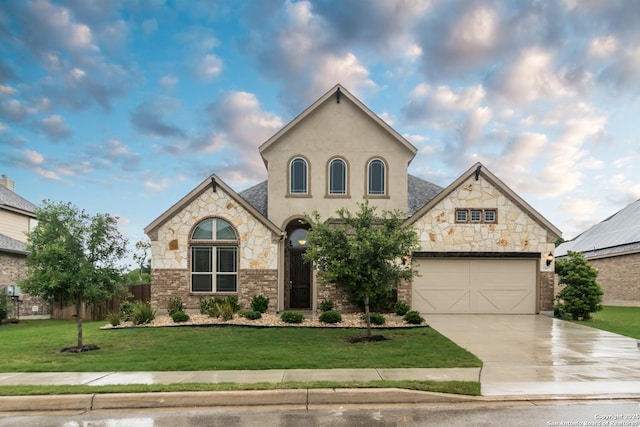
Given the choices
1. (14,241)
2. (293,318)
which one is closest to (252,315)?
(293,318)

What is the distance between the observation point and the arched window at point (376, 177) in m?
20.2

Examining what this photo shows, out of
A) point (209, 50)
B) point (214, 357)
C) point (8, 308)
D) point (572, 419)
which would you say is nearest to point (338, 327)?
point (214, 357)

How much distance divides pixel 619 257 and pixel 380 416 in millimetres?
27440

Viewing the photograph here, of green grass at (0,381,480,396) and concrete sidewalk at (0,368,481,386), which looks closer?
green grass at (0,381,480,396)

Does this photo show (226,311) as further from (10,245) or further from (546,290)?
(10,245)

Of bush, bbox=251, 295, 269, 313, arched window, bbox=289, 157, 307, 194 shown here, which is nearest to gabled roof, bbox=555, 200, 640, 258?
arched window, bbox=289, 157, 307, 194

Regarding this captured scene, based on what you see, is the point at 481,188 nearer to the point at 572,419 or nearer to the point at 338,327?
the point at 338,327

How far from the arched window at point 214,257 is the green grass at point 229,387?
1058cm

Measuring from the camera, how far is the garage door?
1900cm


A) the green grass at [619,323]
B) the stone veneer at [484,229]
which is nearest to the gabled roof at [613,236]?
the green grass at [619,323]

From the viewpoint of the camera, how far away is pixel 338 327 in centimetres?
1542

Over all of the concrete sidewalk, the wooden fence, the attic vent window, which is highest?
the attic vent window

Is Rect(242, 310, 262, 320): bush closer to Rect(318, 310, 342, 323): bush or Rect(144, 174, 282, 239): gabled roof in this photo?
Rect(318, 310, 342, 323): bush

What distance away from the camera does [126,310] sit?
17.1 m
